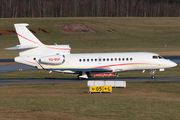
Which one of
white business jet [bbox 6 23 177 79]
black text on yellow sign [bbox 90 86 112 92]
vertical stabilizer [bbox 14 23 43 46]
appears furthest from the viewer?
vertical stabilizer [bbox 14 23 43 46]

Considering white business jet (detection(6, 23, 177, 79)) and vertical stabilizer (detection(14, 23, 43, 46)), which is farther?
vertical stabilizer (detection(14, 23, 43, 46))

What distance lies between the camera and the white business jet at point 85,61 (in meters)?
42.6

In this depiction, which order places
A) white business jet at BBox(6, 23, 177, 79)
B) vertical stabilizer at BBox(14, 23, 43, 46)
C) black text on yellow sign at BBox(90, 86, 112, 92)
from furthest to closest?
vertical stabilizer at BBox(14, 23, 43, 46) → white business jet at BBox(6, 23, 177, 79) → black text on yellow sign at BBox(90, 86, 112, 92)

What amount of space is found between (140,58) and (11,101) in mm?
21361

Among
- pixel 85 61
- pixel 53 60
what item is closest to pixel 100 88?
pixel 85 61

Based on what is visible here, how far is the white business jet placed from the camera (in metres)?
42.6

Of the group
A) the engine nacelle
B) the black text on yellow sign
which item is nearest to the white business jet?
the engine nacelle

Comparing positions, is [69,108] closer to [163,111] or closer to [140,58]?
[163,111]

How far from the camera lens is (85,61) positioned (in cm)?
4288

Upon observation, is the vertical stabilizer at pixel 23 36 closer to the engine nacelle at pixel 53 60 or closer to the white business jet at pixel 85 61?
the white business jet at pixel 85 61

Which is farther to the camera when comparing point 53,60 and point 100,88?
point 53,60

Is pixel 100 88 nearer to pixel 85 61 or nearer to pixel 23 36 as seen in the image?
pixel 85 61

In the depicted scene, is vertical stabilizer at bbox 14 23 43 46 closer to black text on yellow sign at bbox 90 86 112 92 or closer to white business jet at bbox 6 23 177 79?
white business jet at bbox 6 23 177 79

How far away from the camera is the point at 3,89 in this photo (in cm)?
3441
